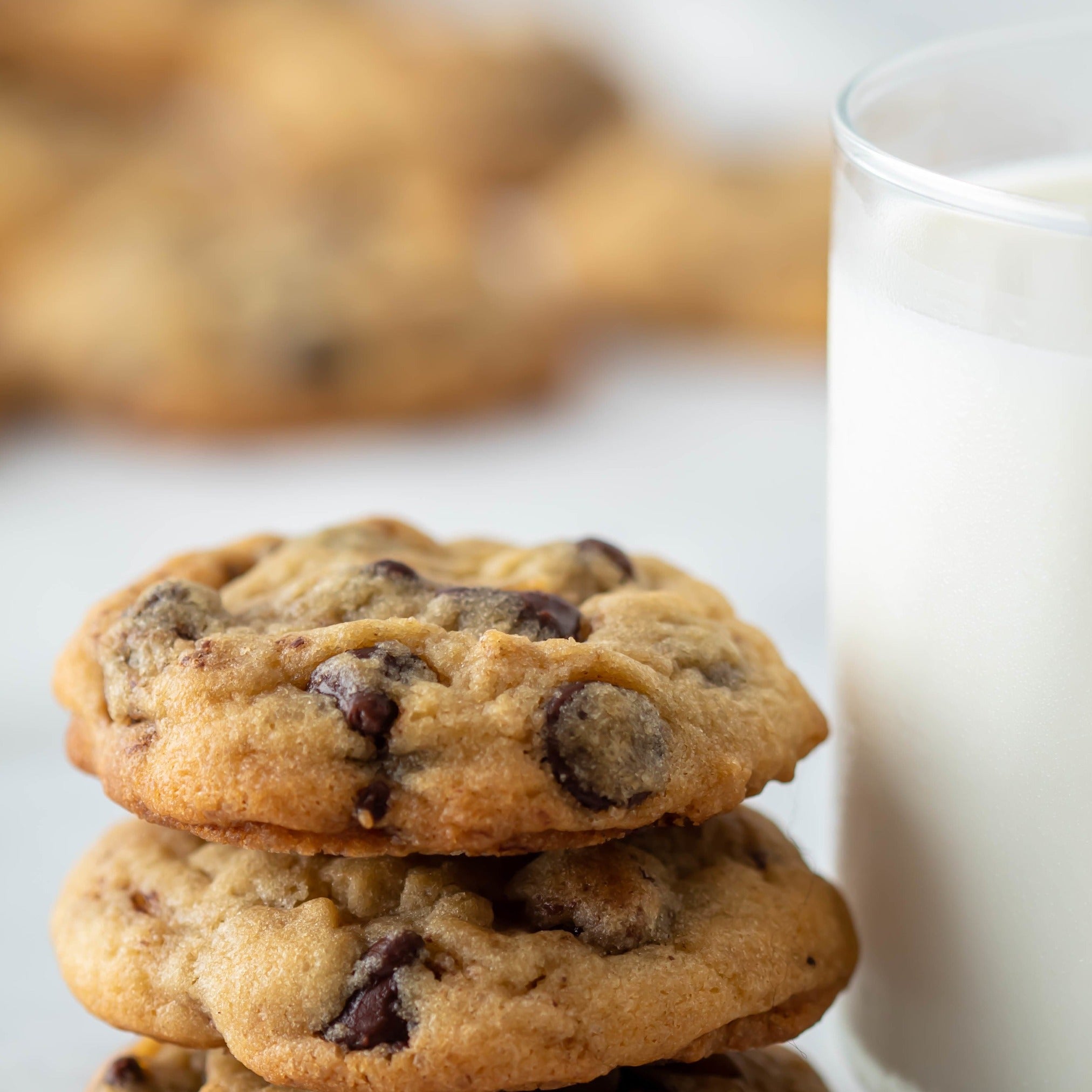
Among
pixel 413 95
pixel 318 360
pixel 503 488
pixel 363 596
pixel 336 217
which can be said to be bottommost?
pixel 503 488

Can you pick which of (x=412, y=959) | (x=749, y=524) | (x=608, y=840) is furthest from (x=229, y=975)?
(x=749, y=524)

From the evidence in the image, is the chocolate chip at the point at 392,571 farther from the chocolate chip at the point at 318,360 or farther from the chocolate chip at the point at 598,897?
the chocolate chip at the point at 318,360

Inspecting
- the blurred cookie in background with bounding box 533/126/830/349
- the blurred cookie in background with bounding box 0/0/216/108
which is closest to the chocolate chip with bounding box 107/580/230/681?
the blurred cookie in background with bounding box 533/126/830/349

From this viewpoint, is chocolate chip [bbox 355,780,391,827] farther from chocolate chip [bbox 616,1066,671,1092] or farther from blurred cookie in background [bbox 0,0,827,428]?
blurred cookie in background [bbox 0,0,827,428]

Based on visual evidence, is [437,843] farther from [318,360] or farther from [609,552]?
[318,360]

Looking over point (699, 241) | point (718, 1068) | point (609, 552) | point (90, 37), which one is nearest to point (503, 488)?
point (699, 241)

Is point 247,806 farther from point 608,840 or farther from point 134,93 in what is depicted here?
point 134,93
